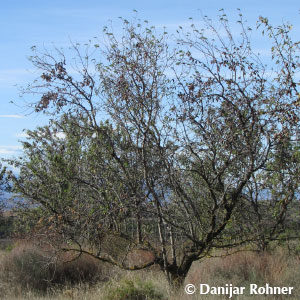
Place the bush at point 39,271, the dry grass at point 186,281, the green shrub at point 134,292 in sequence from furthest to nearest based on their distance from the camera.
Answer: the bush at point 39,271 < the dry grass at point 186,281 < the green shrub at point 134,292

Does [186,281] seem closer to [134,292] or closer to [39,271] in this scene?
[134,292]

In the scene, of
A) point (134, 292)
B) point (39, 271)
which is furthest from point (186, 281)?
point (39, 271)

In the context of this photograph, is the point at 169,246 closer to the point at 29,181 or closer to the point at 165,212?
the point at 165,212

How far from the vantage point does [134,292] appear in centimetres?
745

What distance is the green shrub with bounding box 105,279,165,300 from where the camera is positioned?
7.29 m

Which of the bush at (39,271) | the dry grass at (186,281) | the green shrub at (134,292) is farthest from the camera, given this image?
the bush at (39,271)

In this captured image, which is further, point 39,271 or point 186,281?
point 39,271

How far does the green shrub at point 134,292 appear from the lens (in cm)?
729

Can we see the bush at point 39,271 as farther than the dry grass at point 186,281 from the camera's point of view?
Yes

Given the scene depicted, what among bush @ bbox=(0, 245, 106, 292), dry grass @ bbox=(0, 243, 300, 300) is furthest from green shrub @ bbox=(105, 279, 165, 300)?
bush @ bbox=(0, 245, 106, 292)

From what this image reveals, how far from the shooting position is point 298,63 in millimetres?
6684

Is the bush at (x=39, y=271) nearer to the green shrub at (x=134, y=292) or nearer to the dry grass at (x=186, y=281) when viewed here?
the dry grass at (x=186, y=281)

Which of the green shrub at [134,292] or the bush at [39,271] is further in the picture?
the bush at [39,271]

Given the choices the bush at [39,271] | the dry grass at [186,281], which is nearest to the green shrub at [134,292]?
the dry grass at [186,281]
